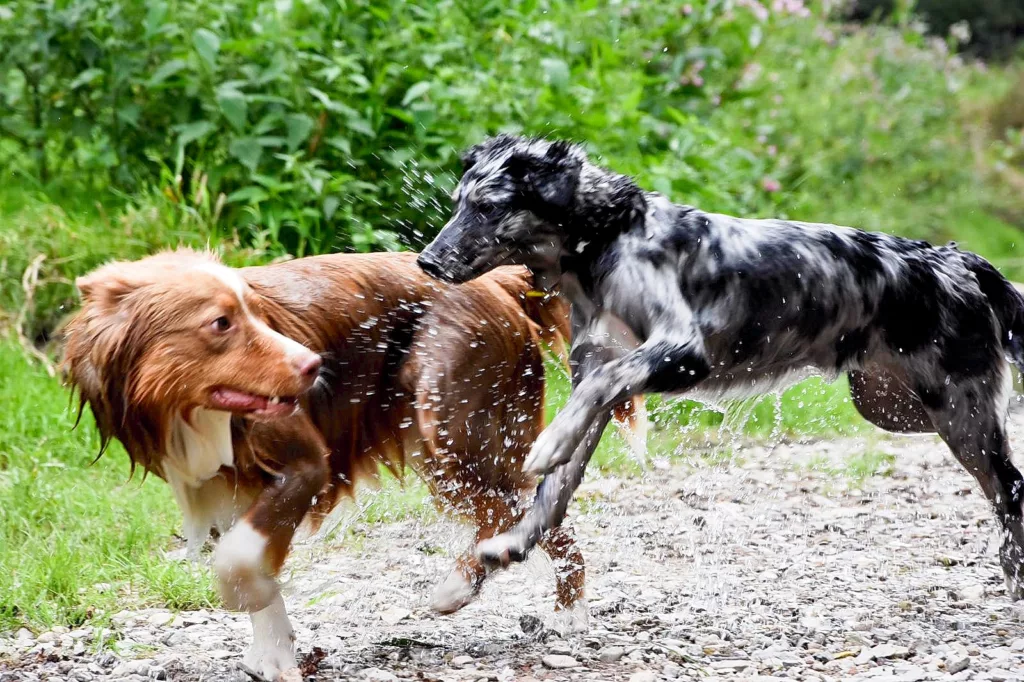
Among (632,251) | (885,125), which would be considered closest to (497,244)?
(632,251)

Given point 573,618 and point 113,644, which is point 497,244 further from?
point 113,644

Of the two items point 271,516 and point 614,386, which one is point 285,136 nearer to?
point 271,516

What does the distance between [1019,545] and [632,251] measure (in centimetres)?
163

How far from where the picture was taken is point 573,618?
383 cm

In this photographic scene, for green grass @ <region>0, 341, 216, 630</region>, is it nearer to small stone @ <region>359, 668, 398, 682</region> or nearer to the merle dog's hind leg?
small stone @ <region>359, 668, 398, 682</region>

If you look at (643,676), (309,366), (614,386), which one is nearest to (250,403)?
(309,366)

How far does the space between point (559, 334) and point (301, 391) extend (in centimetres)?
109

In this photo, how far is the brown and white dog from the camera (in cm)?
326

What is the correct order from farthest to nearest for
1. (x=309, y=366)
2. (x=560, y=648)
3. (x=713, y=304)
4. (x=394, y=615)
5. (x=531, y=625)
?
(x=394, y=615) < (x=531, y=625) < (x=560, y=648) < (x=713, y=304) < (x=309, y=366)

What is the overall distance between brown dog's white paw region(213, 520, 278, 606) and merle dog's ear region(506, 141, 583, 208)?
3.82 feet

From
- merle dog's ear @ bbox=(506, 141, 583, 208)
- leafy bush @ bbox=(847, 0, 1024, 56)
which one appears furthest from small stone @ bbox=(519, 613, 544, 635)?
leafy bush @ bbox=(847, 0, 1024, 56)

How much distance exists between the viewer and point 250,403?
3.25m

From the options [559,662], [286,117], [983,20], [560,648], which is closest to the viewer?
[559,662]

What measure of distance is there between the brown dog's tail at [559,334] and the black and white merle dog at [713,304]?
0.46 meters
